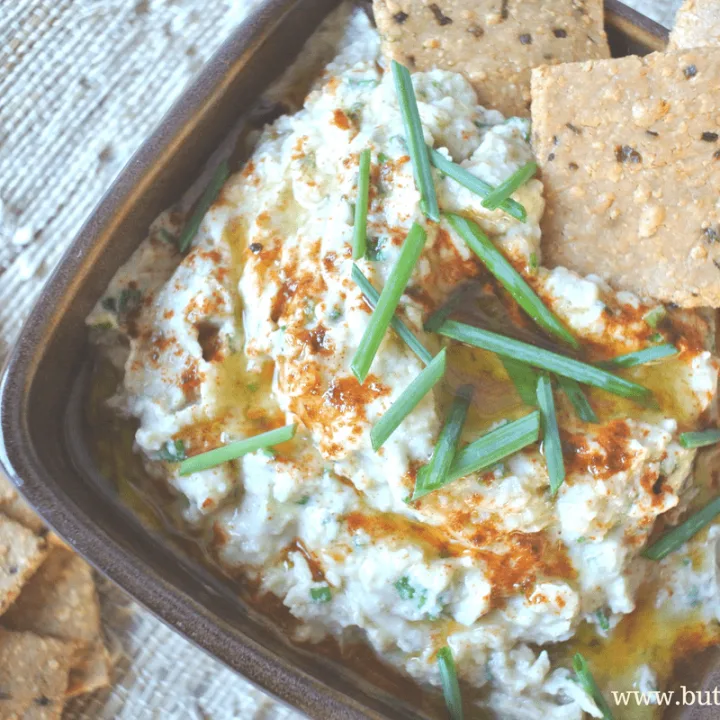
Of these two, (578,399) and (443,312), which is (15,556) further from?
(578,399)

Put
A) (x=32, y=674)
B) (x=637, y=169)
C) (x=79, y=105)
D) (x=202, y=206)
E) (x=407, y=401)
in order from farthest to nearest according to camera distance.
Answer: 1. (x=79, y=105)
2. (x=32, y=674)
3. (x=202, y=206)
4. (x=637, y=169)
5. (x=407, y=401)

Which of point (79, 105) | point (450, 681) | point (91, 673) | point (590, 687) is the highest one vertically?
point (79, 105)

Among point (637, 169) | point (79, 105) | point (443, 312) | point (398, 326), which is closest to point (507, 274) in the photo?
point (443, 312)

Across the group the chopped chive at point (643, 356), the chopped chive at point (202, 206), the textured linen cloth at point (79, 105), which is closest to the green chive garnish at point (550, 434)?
the chopped chive at point (643, 356)

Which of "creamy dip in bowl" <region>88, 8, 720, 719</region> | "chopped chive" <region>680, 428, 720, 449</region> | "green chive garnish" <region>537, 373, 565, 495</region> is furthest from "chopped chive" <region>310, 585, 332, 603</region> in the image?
"chopped chive" <region>680, 428, 720, 449</region>

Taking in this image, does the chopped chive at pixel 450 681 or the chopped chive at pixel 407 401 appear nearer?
the chopped chive at pixel 407 401

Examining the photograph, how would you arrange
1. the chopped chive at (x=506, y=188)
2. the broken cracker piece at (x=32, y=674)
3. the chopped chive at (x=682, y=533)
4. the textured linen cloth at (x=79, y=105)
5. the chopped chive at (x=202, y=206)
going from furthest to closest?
the textured linen cloth at (x=79, y=105), the broken cracker piece at (x=32, y=674), the chopped chive at (x=202, y=206), the chopped chive at (x=682, y=533), the chopped chive at (x=506, y=188)

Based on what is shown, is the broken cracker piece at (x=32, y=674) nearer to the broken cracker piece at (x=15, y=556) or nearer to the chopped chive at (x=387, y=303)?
the broken cracker piece at (x=15, y=556)
